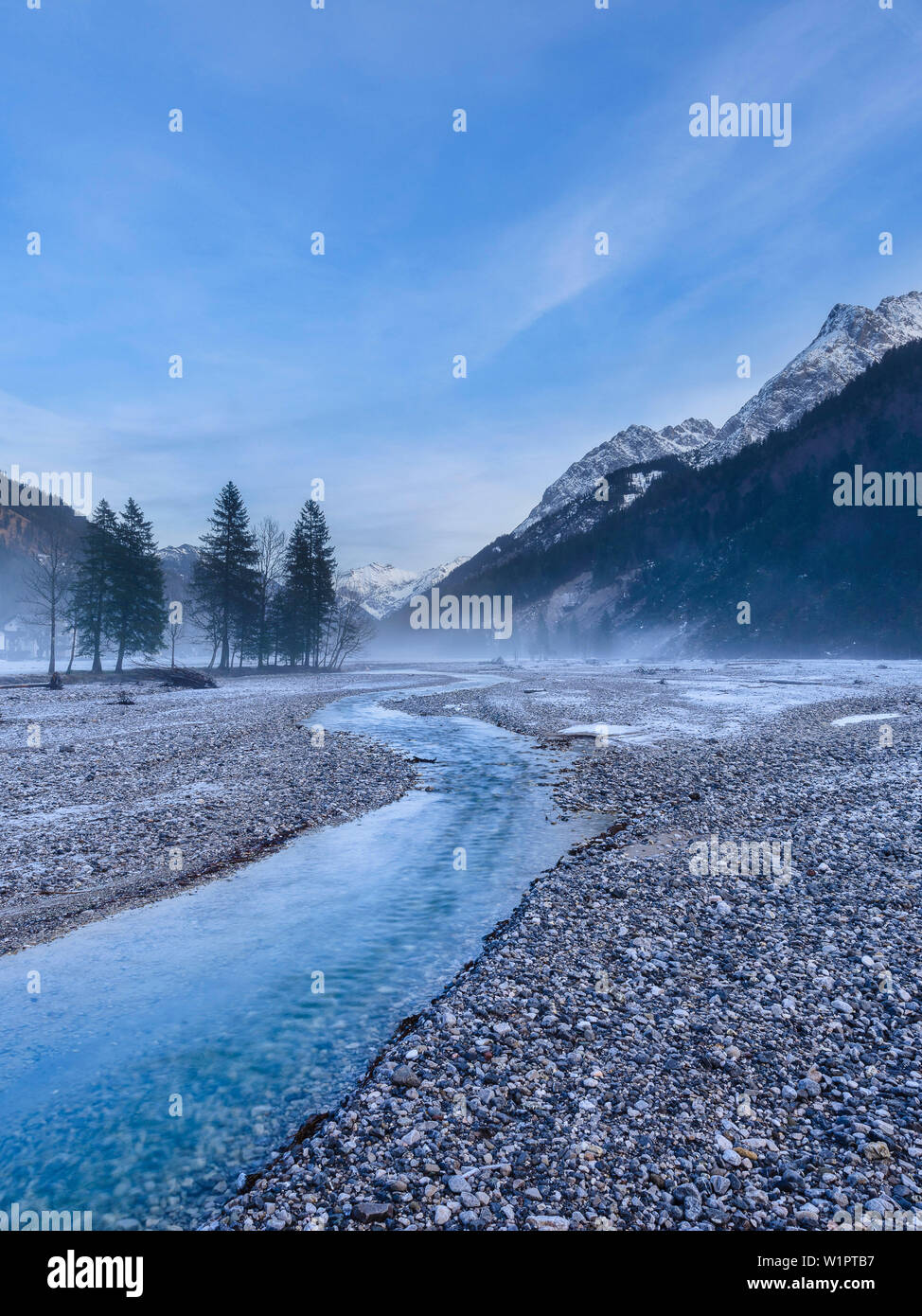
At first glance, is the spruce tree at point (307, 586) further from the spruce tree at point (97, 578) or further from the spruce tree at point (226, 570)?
the spruce tree at point (97, 578)

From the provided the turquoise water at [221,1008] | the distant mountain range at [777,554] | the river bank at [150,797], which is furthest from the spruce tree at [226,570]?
the distant mountain range at [777,554]

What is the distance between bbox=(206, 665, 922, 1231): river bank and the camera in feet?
14.7

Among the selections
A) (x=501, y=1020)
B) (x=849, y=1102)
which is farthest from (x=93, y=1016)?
(x=849, y=1102)

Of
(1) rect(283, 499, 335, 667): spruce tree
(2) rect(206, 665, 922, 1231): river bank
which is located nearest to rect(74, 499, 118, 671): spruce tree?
(1) rect(283, 499, 335, 667): spruce tree

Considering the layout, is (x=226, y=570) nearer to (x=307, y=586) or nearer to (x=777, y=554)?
(x=307, y=586)

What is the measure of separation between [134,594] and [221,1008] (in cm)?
6196

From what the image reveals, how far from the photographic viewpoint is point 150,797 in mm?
16578

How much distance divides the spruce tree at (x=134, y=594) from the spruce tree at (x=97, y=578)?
0.48m

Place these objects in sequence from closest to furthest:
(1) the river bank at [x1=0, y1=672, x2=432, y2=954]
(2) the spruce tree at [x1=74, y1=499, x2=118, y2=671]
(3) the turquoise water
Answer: (3) the turquoise water, (1) the river bank at [x1=0, y1=672, x2=432, y2=954], (2) the spruce tree at [x1=74, y1=499, x2=118, y2=671]

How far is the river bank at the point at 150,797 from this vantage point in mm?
11062

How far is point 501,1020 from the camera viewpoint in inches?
269

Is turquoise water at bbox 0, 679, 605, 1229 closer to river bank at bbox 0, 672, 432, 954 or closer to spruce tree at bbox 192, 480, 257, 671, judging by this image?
river bank at bbox 0, 672, 432, 954

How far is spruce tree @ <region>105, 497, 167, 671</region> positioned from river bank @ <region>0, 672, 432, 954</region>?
29.8 metres
